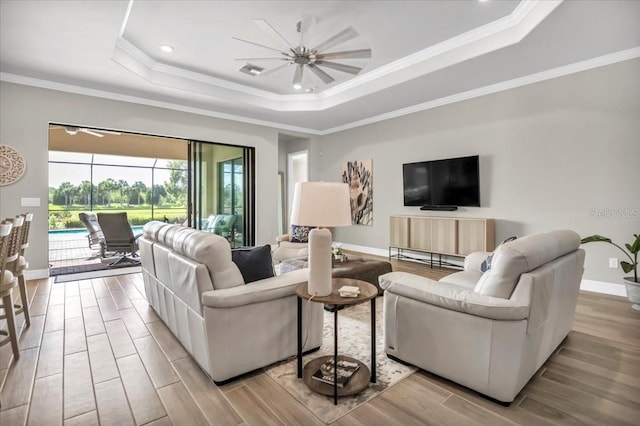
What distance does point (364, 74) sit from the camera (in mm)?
5113

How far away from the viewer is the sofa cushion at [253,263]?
7.32 feet

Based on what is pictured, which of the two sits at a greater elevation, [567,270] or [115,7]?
[115,7]

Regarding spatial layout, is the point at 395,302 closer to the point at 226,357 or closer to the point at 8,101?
the point at 226,357

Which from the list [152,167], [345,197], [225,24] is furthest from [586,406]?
[152,167]

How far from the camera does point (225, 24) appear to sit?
361 centimetres

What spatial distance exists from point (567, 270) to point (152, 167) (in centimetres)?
1033

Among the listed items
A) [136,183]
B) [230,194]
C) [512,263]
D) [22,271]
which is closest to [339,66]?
[512,263]

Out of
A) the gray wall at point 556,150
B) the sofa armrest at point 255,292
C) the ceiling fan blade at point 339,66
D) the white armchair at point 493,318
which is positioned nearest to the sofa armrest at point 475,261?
the white armchair at point 493,318

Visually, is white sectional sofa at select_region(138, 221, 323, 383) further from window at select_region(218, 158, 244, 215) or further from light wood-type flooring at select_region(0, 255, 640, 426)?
window at select_region(218, 158, 244, 215)

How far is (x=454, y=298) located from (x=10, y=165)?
227 inches

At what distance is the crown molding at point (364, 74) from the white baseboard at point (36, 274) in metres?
3.16

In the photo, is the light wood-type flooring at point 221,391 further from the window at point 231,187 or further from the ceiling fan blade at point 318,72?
the window at point 231,187

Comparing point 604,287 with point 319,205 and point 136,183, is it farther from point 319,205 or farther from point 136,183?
point 136,183

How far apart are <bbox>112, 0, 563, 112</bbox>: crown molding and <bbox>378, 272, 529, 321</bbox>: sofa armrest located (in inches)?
112
